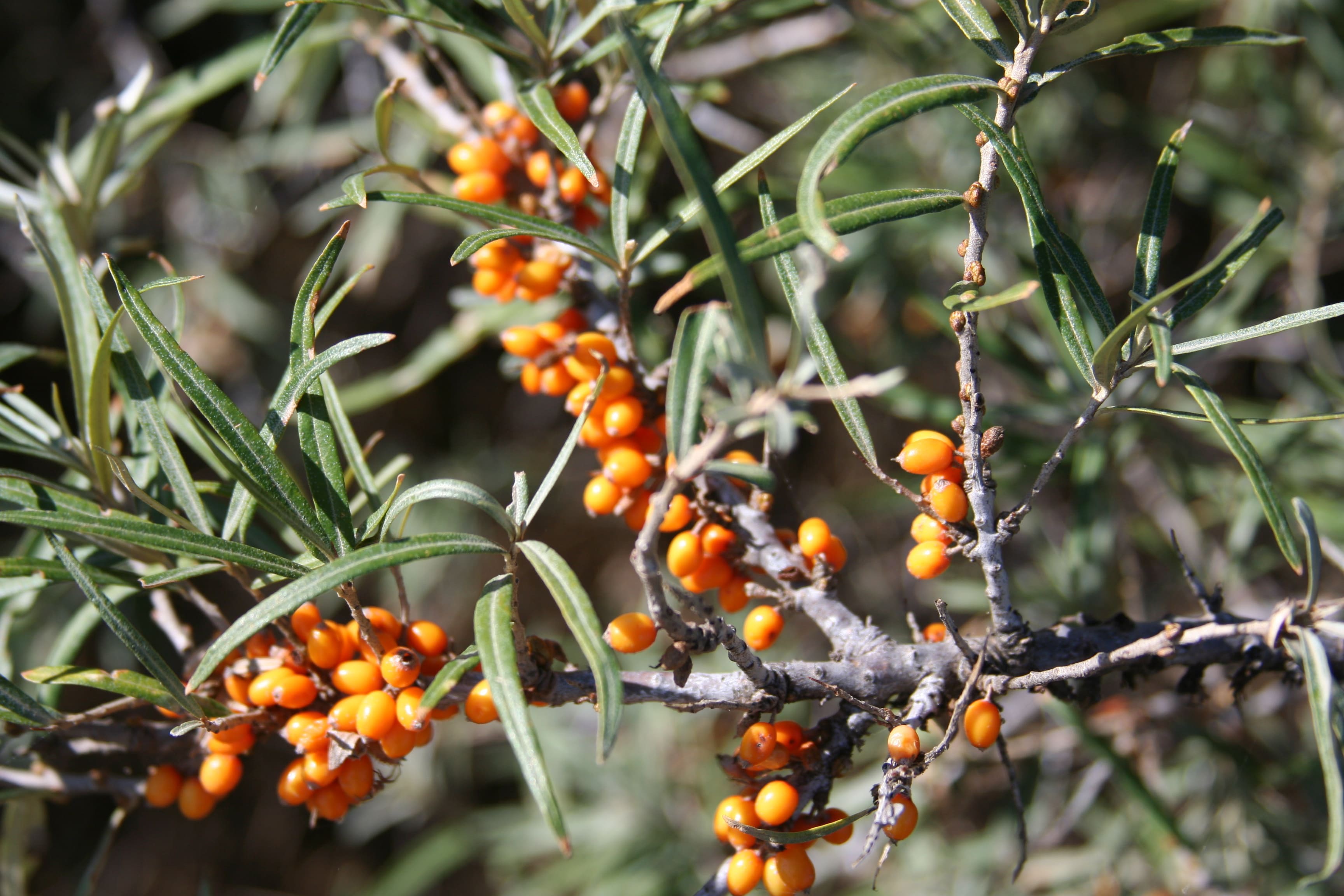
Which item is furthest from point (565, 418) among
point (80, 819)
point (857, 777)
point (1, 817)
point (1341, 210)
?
point (1341, 210)

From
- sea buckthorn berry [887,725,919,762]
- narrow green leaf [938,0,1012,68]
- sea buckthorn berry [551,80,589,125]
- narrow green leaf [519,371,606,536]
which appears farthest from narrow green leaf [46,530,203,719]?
narrow green leaf [938,0,1012,68]

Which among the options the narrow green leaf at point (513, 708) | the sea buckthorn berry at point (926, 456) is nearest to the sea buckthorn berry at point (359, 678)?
the narrow green leaf at point (513, 708)

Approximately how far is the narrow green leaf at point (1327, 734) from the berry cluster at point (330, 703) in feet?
2.52

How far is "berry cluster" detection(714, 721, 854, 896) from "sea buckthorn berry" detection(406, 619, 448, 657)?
374 mm

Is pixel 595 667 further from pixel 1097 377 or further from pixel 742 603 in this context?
pixel 1097 377

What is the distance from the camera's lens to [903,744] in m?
0.82

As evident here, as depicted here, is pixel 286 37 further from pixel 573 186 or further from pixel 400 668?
pixel 400 668

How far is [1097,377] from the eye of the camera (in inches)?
33.1

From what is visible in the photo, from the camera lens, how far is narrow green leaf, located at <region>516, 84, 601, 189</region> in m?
0.86

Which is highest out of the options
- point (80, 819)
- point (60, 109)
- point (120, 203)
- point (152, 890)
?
point (60, 109)

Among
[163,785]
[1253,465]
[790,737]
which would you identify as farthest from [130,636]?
[1253,465]

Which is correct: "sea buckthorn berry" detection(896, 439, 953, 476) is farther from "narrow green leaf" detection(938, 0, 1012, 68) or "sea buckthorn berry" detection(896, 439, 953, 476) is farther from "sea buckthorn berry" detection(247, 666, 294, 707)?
"sea buckthorn berry" detection(247, 666, 294, 707)

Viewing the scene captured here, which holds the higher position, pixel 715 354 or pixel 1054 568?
pixel 715 354

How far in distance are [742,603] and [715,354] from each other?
0.51m
